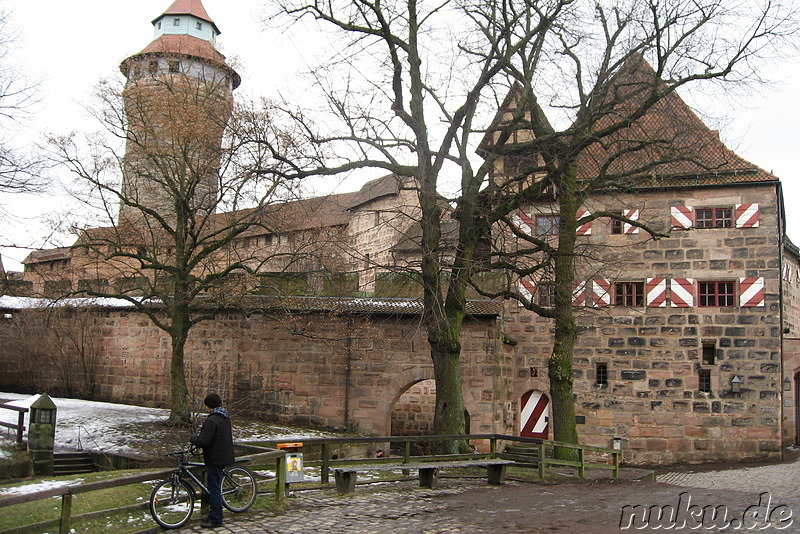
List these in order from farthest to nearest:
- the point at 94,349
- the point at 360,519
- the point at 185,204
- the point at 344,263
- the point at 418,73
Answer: the point at 94,349
the point at 344,263
the point at 185,204
the point at 418,73
the point at 360,519

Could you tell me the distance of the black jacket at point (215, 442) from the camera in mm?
7312

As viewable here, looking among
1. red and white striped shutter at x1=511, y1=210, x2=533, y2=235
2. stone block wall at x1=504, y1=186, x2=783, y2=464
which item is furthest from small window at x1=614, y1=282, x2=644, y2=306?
red and white striped shutter at x1=511, y1=210, x2=533, y2=235

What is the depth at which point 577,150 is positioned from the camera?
1252 centimetres

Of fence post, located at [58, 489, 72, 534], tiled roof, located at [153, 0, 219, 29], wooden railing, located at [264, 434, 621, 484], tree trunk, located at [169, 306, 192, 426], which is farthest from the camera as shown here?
tiled roof, located at [153, 0, 219, 29]

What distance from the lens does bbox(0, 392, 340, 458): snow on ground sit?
47.3 feet

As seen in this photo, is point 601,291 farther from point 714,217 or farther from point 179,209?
point 179,209

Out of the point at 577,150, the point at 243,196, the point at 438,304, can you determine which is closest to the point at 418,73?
the point at 577,150

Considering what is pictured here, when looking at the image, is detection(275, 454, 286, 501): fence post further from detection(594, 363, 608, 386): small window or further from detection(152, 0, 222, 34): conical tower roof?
detection(152, 0, 222, 34): conical tower roof

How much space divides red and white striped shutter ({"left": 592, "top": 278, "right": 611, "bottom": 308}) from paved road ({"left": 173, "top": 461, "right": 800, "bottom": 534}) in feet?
24.9

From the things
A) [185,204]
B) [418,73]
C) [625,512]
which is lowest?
A: [625,512]

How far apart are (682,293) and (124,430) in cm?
1273

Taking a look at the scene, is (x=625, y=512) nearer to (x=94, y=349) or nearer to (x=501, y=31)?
(x=501, y=31)

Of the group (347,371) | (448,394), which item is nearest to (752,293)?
(448,394)

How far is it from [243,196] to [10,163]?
18.1 feet
